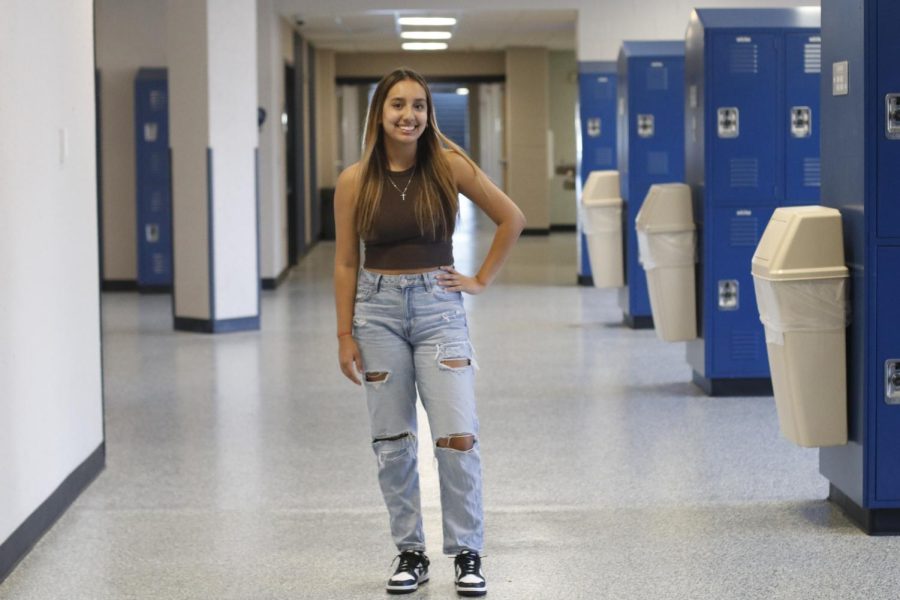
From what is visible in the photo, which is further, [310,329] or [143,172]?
[143,172]

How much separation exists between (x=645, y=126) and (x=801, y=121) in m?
3.10

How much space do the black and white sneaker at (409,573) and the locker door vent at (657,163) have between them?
6.60m

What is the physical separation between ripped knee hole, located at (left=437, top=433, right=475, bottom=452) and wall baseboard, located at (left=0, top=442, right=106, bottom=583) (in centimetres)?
133

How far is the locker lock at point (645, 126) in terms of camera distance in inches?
403

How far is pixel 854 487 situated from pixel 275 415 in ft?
10.2

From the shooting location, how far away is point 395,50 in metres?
20.9

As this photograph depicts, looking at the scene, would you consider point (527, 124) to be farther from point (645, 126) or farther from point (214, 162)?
point (214, 162)

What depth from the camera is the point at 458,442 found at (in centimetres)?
385

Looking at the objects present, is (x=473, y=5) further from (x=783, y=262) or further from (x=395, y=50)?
(x=783, y=262)

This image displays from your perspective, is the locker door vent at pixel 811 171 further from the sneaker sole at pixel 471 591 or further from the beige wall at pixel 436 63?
the beige wall at pixel 436 63

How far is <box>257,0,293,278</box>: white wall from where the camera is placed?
526 inches

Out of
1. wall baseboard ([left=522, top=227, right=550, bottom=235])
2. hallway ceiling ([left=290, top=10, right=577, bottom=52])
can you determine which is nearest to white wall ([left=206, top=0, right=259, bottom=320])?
hallway ceiling ([left=290, top=10, right=577, bottom=52])

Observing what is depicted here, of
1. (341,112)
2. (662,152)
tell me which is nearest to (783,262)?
(662,152)

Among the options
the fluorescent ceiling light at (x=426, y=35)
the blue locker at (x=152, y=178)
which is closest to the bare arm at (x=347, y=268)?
the blue locker at (x=152, y=178)
